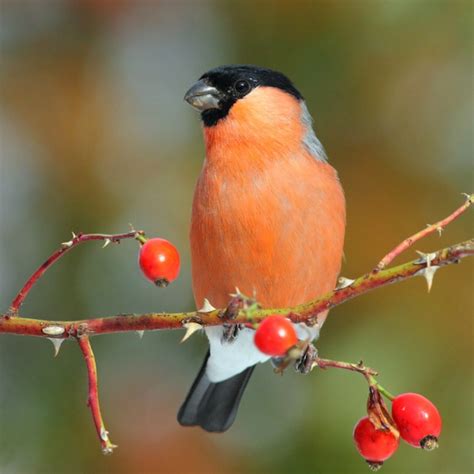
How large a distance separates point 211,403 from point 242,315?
1976 millimetres

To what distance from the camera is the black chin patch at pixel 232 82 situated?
105 inches

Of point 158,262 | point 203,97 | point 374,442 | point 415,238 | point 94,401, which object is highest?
point 203,97

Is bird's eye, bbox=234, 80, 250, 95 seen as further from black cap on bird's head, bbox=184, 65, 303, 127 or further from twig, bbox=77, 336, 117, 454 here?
twig, bbox=77, 336, 117, 454

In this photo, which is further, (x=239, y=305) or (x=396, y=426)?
(x=396, y=426)

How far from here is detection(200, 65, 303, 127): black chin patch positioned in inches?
105

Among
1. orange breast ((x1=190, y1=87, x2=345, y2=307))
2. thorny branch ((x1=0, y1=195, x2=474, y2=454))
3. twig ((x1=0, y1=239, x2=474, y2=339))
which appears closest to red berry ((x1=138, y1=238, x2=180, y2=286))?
thorny branch ((x1=0, y1=195, x2=474, y2=454))

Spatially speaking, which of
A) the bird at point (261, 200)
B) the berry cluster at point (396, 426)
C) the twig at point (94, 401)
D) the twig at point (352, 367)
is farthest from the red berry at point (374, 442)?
the bird at point (261, 200)

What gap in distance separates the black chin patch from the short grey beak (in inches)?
0.7

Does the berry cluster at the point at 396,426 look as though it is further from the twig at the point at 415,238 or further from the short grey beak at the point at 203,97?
the short grey beak at the point at 203,97

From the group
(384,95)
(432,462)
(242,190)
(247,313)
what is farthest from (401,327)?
(247,313)

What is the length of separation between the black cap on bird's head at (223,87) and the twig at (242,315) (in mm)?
1381

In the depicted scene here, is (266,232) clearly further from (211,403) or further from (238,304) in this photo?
(238,304)

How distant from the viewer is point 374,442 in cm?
155

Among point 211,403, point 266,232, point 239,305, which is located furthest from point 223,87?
point 239,305
